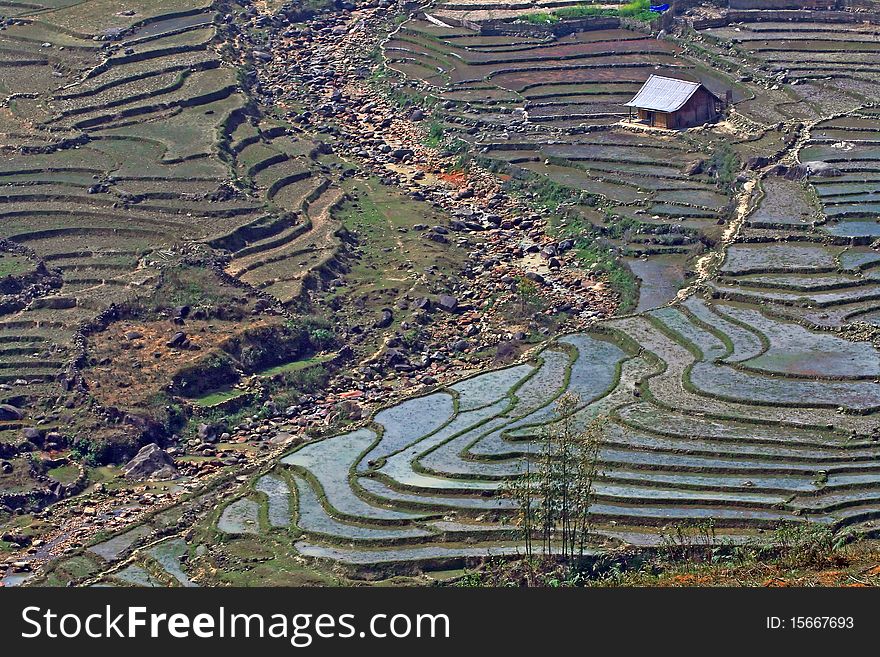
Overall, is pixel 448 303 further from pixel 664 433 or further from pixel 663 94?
pixel 663 94

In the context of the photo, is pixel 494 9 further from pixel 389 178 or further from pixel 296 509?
pixel 296 509

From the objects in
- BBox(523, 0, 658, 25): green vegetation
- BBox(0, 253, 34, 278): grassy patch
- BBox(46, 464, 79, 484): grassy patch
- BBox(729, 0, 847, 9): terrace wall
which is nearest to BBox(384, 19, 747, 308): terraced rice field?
BBox(523, 0, 658, 25): green vegetation

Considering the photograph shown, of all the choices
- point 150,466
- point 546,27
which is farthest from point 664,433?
point 546,27

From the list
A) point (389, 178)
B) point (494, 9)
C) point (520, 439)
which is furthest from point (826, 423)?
point (494, 9)

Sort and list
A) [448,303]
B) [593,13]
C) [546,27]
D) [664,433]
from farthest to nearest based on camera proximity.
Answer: [593,13] → [546,27] → [448,303] → [664,433]

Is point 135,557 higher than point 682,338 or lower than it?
lower

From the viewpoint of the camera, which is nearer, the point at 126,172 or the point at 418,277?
the point at 418,277

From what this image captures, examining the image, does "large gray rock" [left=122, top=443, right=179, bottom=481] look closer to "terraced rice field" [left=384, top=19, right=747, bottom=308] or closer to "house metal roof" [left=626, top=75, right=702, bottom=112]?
"terraced rice field" [left=384, top=19, right=747, bottom=308]
